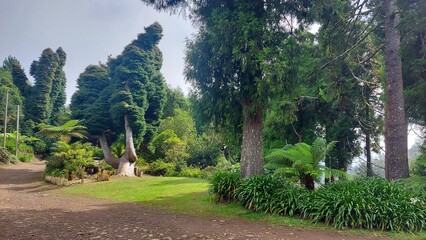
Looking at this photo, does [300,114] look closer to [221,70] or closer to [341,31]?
[341,31]

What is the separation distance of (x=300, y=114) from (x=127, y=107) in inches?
394

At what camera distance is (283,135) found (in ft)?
51.7

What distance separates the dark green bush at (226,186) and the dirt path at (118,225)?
5.07 ft

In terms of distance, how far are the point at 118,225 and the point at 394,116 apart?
724 centimetres

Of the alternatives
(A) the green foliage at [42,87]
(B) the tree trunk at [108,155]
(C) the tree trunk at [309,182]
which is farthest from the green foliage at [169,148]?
(A) the green foliage at [42,87]

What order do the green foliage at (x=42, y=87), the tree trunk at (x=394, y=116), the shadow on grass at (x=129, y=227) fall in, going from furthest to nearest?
1. the green foliage at (x=42, y=87)
2. the tree trunk at (x=394, y=116)
3. the shadow on grass at (x=129, y=227)

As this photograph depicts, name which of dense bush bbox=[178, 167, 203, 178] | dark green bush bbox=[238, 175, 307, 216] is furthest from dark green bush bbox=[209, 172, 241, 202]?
dense bush bbox=[178, 167, 203, 178]

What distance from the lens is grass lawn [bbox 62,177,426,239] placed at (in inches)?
236

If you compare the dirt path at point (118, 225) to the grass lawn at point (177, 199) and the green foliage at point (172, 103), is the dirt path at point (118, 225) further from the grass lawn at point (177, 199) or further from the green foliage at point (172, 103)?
the green foliage at point (172, 103)

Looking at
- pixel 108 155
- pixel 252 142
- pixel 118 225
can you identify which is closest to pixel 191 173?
pixel 108 155

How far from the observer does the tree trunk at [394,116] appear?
723cm

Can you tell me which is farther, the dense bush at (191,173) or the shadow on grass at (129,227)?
the dense bush at (191,173)

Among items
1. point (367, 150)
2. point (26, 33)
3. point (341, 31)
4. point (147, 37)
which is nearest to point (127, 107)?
point (147, 37)

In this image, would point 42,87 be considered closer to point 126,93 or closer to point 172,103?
point 172,103
